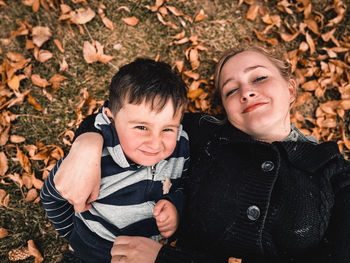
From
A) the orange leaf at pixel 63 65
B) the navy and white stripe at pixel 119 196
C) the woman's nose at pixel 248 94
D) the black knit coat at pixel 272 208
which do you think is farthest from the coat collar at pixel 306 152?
the orange leaf at pixel 63 65

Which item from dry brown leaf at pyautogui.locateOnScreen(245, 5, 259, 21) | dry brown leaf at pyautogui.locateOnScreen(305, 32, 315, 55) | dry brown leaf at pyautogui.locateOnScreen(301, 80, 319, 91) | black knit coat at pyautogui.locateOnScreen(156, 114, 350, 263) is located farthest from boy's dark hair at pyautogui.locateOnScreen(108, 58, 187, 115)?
dry brown leaf at pyautogui.locateOnScreen(305, 32, 315, 55)

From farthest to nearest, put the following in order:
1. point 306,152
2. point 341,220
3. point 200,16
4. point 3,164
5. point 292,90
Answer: point 200,16
point 3,164
point 292,90
point 306,152
point 341,220

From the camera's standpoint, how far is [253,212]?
1.60 meters

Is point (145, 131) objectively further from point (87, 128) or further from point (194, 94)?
point (194, 94)

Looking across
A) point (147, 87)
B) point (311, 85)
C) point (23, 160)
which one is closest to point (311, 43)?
point (311, 85)

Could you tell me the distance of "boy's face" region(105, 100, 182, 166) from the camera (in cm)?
163

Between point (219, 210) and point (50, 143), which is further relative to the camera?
point (50, 143)

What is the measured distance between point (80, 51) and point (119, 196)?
1467 millimetres

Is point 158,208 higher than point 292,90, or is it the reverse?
point 292,90

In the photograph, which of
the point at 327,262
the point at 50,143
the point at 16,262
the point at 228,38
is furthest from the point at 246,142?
the point at 16,262

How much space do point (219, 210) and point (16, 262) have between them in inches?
68.1

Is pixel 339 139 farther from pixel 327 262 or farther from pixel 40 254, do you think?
pixel 40 254

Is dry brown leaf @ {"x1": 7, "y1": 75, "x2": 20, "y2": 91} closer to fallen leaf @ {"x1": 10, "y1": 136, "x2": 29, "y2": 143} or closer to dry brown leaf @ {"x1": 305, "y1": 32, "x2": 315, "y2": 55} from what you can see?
fallen leaf @ {"x1": 10, "y1": 136, "x2": 29, "y2": 143}

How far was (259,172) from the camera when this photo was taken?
1.70 meters
